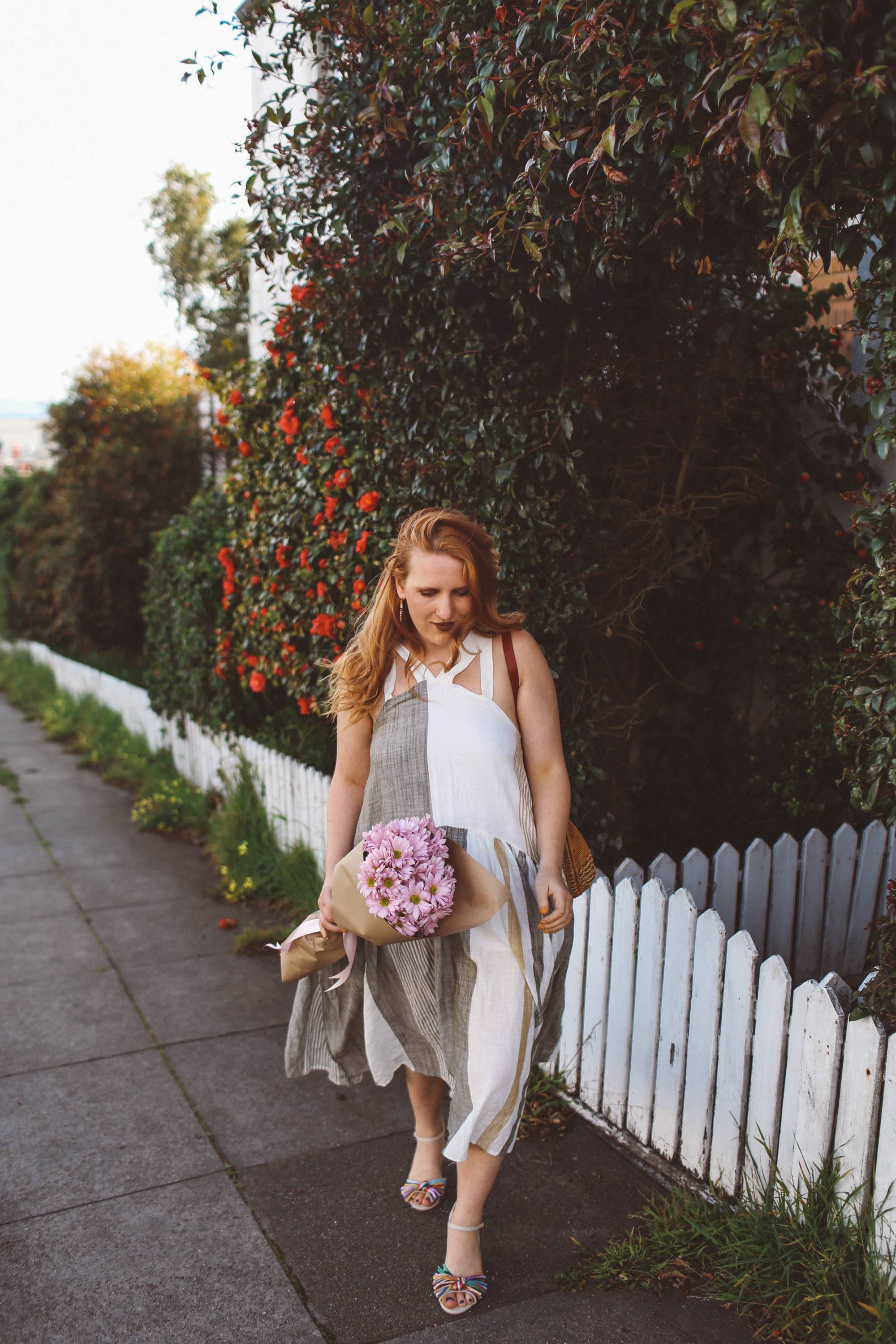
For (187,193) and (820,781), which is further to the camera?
(187,193)

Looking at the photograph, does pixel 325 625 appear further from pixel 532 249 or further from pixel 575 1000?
pixel 532 249

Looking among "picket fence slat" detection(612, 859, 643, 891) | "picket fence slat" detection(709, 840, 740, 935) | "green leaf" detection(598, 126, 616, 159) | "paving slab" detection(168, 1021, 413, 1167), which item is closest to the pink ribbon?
"paving slab" detection(168, 1021, 413, 1167)

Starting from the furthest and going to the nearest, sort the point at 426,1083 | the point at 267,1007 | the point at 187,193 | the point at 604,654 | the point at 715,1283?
the point at 187,193 → the point at 267,1007 → the point at 604,654 → the point at 426,1083 → the point at 715,1283

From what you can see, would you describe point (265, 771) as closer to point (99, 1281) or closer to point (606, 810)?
point (606, 810)

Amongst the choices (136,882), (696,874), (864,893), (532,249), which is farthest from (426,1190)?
(136,882)

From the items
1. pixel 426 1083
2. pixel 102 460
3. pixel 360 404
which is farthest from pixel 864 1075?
pixel 102 460

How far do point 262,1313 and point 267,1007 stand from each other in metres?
1.84

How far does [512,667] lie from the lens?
8.10 ft

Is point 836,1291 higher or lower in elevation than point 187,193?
lower

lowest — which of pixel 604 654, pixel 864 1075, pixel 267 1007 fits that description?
pixel 267 1007

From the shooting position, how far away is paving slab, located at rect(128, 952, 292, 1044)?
403 cm

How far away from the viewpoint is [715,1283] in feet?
8.04

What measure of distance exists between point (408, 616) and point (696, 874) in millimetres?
1568

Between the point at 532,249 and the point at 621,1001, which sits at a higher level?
the point at 532,249
